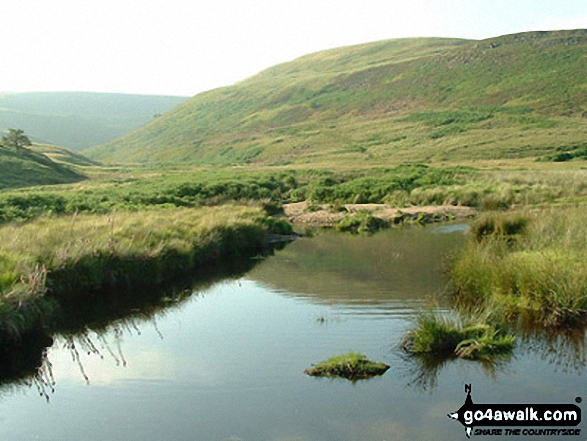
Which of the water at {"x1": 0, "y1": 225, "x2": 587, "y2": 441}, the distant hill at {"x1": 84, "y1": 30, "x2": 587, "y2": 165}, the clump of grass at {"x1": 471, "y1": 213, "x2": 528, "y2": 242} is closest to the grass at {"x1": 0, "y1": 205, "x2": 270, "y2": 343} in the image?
the water at {"x1": 0, "y1": 225, "x2": 587, "y2": 441}

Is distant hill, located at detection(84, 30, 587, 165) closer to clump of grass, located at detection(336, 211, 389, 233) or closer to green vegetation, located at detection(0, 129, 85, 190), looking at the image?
green vegetation, located at detection(0, 129, 85, 190)

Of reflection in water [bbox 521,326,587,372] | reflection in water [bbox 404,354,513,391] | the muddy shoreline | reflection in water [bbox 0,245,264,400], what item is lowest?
the muddy shoreline

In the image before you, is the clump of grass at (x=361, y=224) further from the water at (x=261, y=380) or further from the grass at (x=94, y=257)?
the water at (x=261, y=380)

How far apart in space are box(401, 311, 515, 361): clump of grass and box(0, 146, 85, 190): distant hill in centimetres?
4353

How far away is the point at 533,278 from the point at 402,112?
102345 millimetres

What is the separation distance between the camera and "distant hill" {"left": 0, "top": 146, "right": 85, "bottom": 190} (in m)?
54.4

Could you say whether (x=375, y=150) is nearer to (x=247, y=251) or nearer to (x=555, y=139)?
(x=555, y=139)

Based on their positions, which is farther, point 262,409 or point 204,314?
point 204,314

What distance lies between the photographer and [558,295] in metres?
14.1

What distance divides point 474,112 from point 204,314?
9261cm

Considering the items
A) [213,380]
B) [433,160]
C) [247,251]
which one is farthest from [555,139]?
[213,380]
